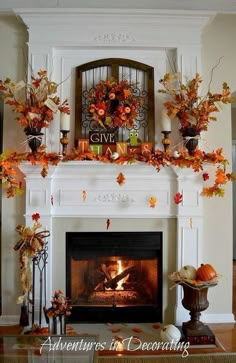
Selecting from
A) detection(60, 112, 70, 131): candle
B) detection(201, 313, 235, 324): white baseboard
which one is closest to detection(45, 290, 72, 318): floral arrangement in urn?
detection(201, 313, 235, 324): white baseboard

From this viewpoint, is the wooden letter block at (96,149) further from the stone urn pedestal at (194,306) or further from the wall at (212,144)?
the stone urn pedestal at (194,306)

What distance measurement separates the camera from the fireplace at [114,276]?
3.19 m

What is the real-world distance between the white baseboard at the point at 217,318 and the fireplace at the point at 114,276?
0.44 metres

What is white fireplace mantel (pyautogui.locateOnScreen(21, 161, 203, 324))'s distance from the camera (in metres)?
3.11

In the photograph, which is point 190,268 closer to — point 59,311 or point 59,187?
point 59,311

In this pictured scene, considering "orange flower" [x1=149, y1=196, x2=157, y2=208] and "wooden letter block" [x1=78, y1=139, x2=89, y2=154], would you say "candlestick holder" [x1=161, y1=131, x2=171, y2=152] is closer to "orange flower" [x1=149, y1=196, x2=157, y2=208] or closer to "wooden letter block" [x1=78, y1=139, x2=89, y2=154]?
"orange flower" [x1=149, y1=196, x2=157, y2=208]

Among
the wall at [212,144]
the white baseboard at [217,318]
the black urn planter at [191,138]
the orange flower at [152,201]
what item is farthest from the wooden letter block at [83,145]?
the white baseboard at [217,318]

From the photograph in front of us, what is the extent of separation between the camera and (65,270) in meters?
3.17

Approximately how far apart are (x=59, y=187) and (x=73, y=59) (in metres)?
1.22

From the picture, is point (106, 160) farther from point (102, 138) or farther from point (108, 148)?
point (102, 138)

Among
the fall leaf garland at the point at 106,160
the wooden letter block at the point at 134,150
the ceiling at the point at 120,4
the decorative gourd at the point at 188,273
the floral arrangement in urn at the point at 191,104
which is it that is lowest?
the decorative gourd at the point at 188,273

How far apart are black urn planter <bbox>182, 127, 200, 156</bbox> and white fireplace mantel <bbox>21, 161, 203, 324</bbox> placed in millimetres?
205

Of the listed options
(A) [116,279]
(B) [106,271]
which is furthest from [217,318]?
(B) [106,271]

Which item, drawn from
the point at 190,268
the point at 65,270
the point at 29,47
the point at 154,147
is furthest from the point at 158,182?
the point at 29,47
